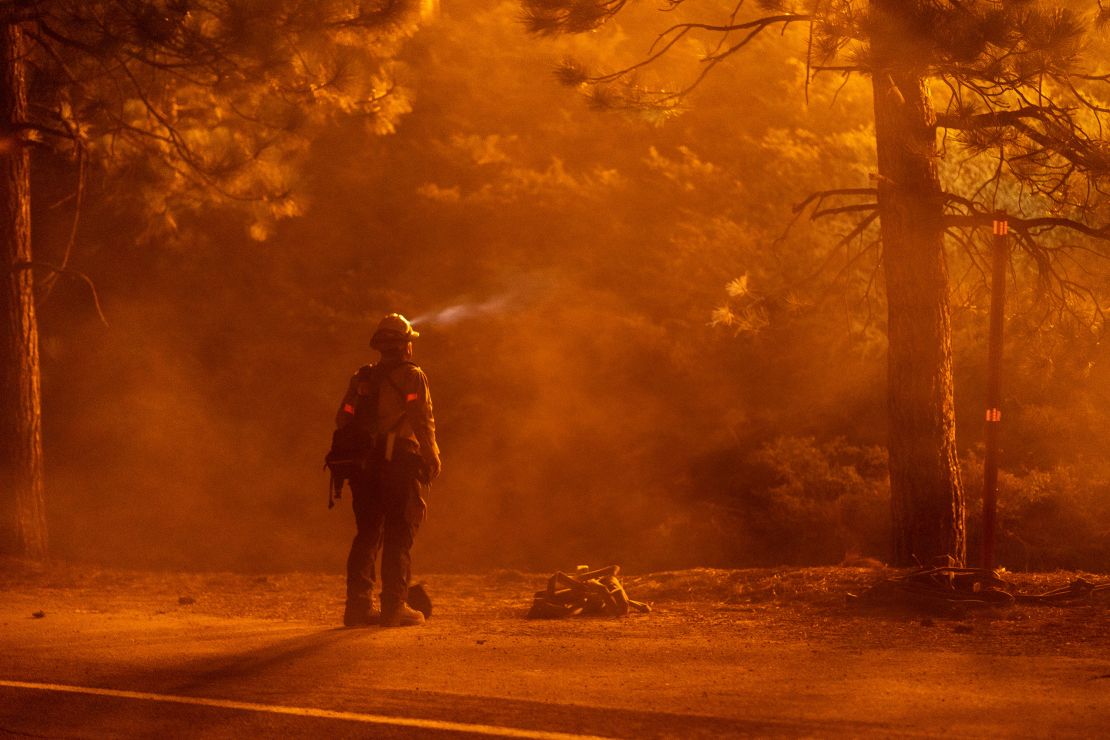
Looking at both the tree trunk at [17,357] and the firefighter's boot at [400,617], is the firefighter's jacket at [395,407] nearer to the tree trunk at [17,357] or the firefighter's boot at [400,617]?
the firefighter's boot at [400,617]

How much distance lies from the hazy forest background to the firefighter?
15.9 feet

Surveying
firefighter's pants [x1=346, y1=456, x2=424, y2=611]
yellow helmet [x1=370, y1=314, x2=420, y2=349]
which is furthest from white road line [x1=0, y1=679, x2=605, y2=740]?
yellow helmet [x1=370, y1=314, x2=420, y2=349]

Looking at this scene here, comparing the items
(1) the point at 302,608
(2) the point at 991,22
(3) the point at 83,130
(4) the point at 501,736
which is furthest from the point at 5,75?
(4) the point at 501,736

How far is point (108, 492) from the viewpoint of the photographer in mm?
21453

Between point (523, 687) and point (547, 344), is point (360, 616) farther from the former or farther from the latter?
point (547, 344)

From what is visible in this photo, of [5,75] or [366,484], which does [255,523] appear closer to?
[5,75]

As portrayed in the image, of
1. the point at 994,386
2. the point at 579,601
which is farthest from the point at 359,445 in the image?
the point at 994,386

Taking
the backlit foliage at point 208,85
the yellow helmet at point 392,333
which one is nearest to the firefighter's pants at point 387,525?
the yellow helmet at point 392,333

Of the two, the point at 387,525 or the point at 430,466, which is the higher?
the point at 430,466

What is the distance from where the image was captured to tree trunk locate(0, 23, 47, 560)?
46.2 ft

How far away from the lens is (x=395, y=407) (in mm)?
8922

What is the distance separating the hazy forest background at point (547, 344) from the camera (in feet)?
55.5

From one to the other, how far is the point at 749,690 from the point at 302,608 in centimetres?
509

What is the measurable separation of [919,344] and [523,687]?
5338 millimetres
